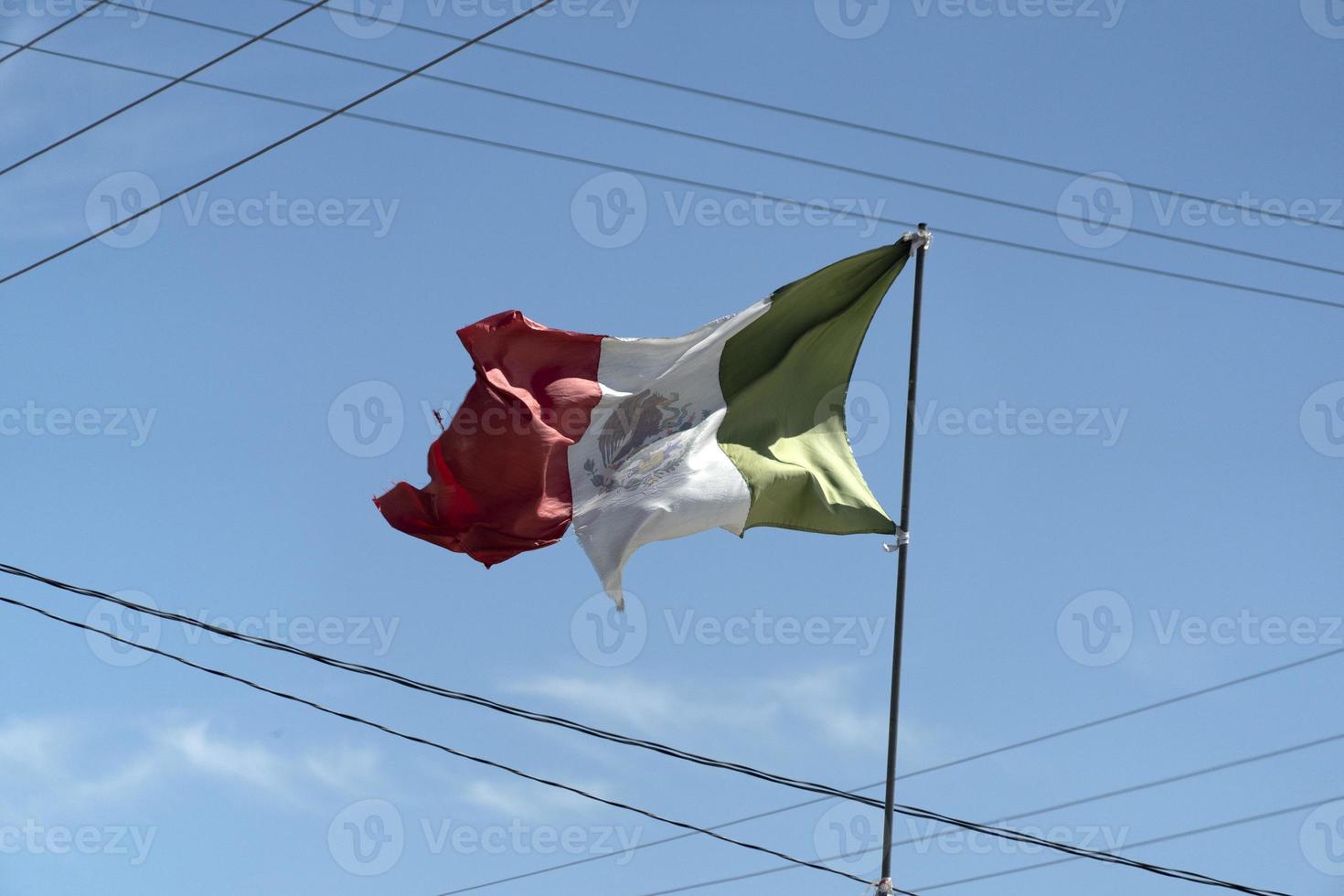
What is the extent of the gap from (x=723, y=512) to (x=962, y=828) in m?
3.57

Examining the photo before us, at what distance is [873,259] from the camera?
18.3 m

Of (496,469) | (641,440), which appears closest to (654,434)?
(641,440)

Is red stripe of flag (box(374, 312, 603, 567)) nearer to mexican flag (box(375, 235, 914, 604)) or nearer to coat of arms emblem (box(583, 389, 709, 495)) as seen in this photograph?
mexican flag (box(375, 235, 914, 604))

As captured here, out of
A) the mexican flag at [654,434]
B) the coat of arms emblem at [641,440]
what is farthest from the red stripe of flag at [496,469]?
the coat of arms emblem at [641,440]

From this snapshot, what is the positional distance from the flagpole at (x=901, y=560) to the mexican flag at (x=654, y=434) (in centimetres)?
48

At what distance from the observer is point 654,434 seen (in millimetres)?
19094

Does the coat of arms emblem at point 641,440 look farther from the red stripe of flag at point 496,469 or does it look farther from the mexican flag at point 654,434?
the red stripe of flag at point 496,469

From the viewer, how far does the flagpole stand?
1667cm

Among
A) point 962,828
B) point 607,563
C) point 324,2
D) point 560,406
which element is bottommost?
point 962,828

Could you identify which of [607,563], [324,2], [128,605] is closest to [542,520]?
[607,563]

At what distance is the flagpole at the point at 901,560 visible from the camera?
16.7m

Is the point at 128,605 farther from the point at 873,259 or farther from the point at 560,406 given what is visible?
the point at 873,259

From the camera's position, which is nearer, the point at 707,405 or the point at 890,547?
the point at 890,547

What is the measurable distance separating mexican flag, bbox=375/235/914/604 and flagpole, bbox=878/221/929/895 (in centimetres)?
48
